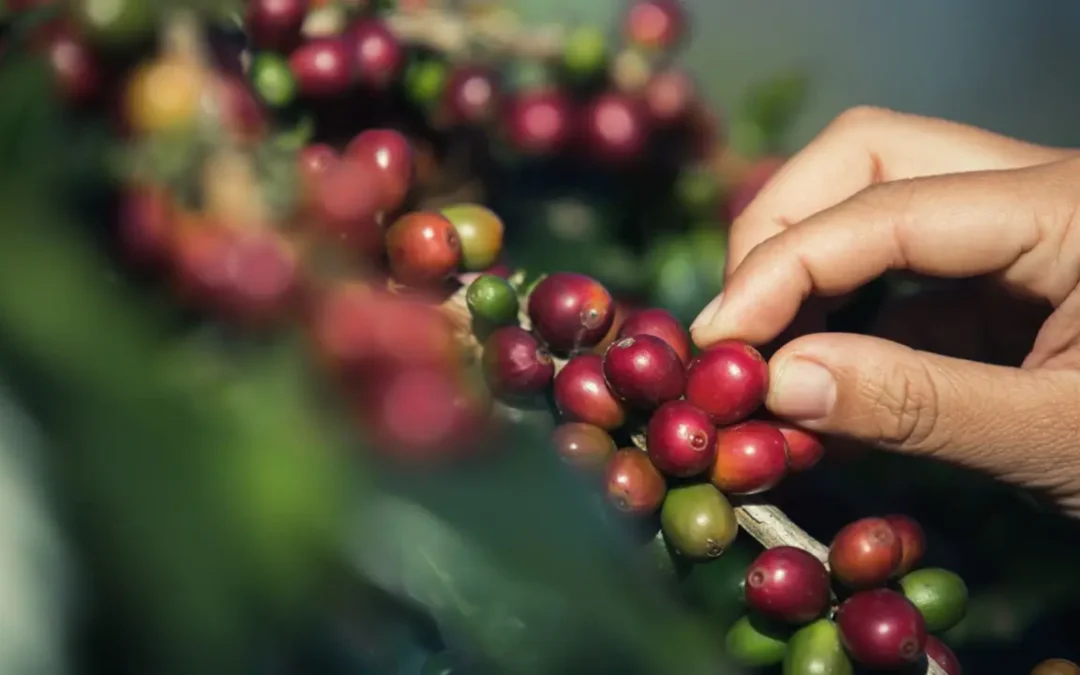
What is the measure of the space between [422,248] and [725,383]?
0.93 ft

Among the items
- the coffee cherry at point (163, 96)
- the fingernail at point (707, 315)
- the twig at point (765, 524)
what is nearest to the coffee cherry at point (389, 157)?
the twig at point (765, 524)

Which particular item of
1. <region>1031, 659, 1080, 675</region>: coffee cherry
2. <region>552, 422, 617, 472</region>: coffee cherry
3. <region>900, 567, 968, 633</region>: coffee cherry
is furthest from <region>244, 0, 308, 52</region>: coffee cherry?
<region>1031, 659, 1080, 675</region>: coffee cherry

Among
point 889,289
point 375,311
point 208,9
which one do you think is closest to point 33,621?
point 375,311

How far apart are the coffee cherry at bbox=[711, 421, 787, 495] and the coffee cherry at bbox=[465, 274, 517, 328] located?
215 millimetres

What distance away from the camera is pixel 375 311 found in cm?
37

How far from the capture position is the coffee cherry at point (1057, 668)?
0.94 meters

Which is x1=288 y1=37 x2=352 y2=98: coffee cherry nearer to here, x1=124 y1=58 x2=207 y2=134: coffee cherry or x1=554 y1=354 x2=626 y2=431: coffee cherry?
x1=554 y1=354 x2=626 y2=431: coffee cherry

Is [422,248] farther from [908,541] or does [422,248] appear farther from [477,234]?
[908,541]

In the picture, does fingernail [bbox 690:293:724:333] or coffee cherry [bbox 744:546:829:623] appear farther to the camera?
fingernail [bbox 690:293:724:333]

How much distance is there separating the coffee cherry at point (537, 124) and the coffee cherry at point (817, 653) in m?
0.58

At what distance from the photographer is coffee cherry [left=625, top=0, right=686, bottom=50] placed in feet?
4.05

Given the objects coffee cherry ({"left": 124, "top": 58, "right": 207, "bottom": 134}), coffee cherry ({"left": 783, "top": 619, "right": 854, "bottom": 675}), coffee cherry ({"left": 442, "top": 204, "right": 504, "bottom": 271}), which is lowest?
coffee cherry ({"left": 783, "top": 619, "right": 854, "bottom": 675})

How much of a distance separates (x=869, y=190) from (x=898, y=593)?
0.47m

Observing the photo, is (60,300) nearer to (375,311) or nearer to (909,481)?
(375,311)
